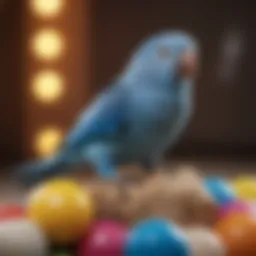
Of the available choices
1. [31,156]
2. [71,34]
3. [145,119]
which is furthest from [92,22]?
[145,119]

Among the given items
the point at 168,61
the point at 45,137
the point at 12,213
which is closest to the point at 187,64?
the point at 168,61

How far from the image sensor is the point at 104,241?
68 centimetres

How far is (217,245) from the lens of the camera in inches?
27.2

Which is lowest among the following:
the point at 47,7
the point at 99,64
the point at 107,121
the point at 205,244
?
the point at 205,244

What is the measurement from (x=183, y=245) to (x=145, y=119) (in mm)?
193

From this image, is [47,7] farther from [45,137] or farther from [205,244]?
[205,244]

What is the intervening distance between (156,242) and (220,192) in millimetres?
158

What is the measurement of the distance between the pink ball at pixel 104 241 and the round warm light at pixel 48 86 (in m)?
0.88

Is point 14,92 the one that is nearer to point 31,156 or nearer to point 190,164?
point 31,156

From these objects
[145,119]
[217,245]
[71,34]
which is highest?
[71,34]

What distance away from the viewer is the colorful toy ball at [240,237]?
2.31ft

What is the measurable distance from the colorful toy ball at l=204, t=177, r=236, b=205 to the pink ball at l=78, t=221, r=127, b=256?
126 mm

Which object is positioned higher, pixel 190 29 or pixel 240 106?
pixel 190 29

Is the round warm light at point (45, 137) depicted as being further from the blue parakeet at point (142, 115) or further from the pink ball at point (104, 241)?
the pink ball at point (104, 241)
